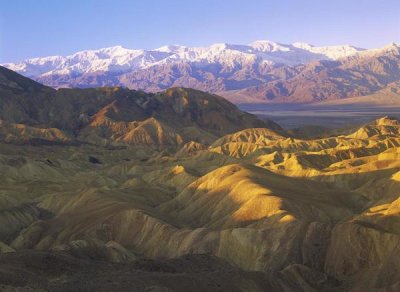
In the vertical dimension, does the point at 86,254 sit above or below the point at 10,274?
below

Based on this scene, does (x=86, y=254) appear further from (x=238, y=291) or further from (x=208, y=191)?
(x=208, y=191)

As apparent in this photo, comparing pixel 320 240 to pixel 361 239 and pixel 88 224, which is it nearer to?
pixel 361 239

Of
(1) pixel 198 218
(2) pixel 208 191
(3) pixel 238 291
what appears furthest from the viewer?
(2) pixel 208 191

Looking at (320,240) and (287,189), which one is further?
(287,189)

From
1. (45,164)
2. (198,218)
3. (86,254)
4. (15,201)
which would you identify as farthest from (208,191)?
(45,164)

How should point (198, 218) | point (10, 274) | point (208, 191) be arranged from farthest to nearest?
1. point (208, 191)
2. point (198, 218)
3. point (10, 274)


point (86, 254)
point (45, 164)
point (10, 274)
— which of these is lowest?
point (45, 164)

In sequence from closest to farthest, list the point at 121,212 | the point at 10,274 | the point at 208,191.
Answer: the point at 10,274, the point at 121,212, the point at 208,191

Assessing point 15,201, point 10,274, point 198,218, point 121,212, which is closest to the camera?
point 10,274

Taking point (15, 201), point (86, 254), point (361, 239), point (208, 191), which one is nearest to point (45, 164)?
point (15, 201)
